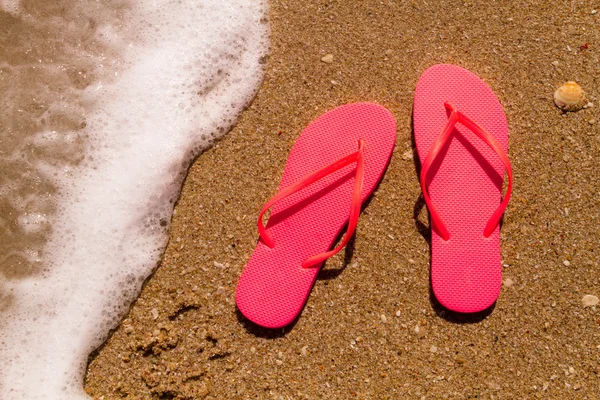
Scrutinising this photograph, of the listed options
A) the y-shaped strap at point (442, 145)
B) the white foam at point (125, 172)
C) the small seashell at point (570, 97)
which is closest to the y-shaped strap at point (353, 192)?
the y-shaped strap at point (442, 145)

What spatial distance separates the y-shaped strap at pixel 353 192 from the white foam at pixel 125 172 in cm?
27

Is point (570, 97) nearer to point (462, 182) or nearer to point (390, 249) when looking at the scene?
point (462, 182)

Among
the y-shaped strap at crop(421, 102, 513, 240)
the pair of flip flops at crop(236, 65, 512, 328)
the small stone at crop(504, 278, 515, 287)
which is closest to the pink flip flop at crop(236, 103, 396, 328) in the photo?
the pair of flip flops at crop(236, 65, 512, 328)

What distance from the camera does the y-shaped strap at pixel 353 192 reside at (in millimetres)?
1149

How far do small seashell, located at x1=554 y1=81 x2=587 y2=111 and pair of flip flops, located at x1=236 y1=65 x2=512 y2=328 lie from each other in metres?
0.16

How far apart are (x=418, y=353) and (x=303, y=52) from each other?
2.89 ft

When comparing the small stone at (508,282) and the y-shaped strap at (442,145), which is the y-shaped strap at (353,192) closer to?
the y-shaped strap at (442,145)

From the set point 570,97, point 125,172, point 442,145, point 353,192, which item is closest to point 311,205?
point 353,192

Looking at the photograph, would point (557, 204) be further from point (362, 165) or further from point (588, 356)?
point (362, 165)

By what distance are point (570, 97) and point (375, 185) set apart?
575 mm

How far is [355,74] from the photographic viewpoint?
1276 mm

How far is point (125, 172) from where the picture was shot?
1.28m

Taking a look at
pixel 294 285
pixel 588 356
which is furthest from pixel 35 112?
pixel 588 356

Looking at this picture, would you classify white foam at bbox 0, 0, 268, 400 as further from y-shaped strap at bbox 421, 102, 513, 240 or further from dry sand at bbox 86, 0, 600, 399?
y-shaped strap at bbox 421, 102, 513, 240
